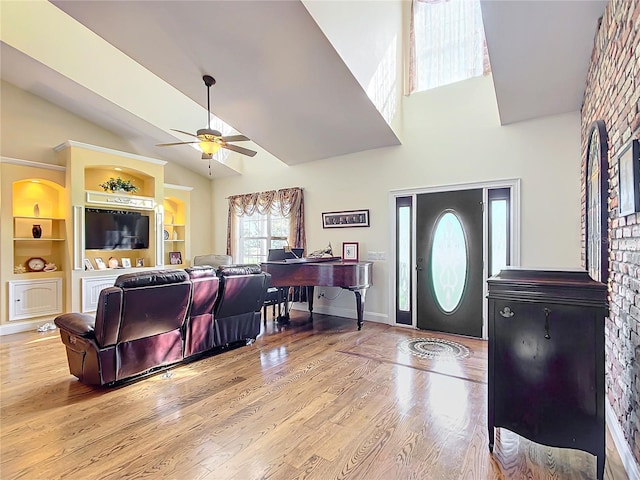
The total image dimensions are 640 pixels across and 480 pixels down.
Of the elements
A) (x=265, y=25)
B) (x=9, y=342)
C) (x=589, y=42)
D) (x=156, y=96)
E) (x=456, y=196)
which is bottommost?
(x=9, y=342)

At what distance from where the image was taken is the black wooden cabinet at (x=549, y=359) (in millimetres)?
1729

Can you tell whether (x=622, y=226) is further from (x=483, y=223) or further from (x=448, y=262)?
(x=448, y=262)

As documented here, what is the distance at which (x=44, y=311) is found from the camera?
16.9 feet

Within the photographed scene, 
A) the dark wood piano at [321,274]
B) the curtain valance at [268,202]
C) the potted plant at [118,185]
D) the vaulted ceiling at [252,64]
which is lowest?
the dark wood piano at [321,274]

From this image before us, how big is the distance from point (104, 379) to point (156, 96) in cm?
478

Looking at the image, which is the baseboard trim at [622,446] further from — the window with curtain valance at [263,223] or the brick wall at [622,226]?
the window with curtain valance at [263,223]

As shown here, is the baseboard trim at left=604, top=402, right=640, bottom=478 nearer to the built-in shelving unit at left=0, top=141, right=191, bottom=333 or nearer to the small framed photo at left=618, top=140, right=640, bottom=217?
the small framed photo at left=618, top=140, right=640, bottom=217

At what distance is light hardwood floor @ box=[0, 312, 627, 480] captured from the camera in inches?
73.1

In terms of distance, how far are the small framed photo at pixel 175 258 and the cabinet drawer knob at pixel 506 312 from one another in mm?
6642

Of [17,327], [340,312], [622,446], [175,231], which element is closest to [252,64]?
[340,312]

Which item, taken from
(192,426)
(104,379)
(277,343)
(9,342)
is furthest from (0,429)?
(9,342)

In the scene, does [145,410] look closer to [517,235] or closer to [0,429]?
[0,429]

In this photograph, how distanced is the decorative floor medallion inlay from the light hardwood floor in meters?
0.20

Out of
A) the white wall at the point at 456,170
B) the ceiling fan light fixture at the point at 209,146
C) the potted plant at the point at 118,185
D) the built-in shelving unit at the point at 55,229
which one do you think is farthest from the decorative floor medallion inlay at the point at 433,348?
the potted plant at the point at 118,185
